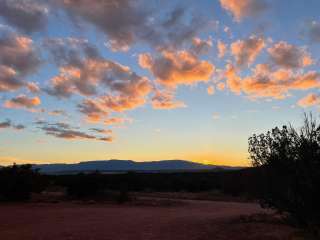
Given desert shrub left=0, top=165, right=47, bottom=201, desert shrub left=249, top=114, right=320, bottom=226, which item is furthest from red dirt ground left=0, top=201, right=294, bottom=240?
desert shrub left=0, top=165, right=47, bottom=201

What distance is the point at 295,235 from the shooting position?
15.1 metres

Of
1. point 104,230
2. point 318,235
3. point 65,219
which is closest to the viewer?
point 318,235

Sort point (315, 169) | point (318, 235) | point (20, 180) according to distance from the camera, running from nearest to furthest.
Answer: point (318, 235), point (315, 169), point (20, 180)

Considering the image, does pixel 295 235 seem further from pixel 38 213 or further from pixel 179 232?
pixel 38 213

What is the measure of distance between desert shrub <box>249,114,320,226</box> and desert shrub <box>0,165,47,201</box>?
19.5 metres

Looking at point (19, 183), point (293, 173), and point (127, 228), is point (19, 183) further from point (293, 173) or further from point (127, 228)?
point (293, 173)

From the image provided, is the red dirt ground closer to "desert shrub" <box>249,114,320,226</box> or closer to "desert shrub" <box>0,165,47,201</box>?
"desert shrub" <box>249,114,320,226</box>

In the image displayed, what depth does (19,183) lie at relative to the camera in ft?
108

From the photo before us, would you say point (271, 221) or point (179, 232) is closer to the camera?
point (179, 232)

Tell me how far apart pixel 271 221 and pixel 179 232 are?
14.5 ft

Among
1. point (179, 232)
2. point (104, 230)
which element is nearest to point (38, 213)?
point (104, 230)

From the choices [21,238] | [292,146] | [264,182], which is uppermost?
[292,146]

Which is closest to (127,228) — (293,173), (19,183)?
(293,173)

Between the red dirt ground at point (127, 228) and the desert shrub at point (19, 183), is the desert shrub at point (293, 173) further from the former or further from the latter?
the desert shrub at point (19, 183)
